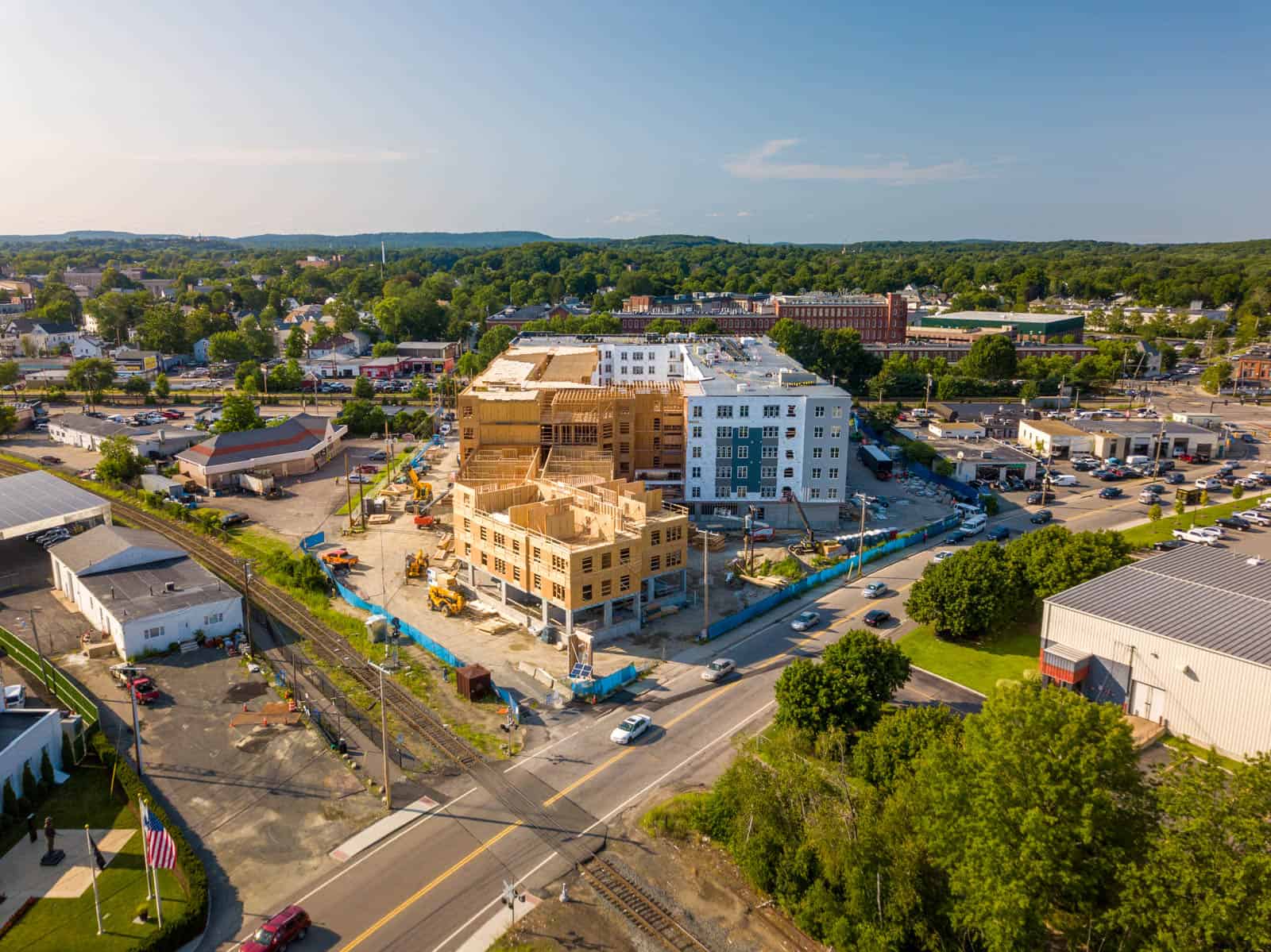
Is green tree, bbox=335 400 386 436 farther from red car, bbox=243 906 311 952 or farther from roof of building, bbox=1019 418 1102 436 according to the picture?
red car, bbox=243 906 311 952

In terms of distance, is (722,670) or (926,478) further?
(926,478)

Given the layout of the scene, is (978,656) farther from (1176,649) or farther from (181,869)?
(181,869)

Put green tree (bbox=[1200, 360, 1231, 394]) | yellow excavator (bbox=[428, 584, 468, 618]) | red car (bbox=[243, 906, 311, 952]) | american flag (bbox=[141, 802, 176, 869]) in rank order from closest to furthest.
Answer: red car (bbox=[243, 906, 311, 952]) → american flag (bbox=[141, 802, 176, 869]) → yellow excavator (bbox=[428, 584, 468, 618]) → green tree (bbox=[1200, 360, 1231, 394])

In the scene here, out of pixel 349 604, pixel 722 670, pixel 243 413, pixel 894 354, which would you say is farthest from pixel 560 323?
pixel 722 670

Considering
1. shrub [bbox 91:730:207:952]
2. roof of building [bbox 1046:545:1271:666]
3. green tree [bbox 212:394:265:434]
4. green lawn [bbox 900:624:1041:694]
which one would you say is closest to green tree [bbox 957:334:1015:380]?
roof of building [bbox 1046:545:1271:666]

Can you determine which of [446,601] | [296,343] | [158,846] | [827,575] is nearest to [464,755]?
[158,846]

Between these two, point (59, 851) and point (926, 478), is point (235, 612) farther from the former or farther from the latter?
point (926, 478)

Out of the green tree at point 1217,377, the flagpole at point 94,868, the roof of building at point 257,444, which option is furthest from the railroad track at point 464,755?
the green tree at point 1217,377
